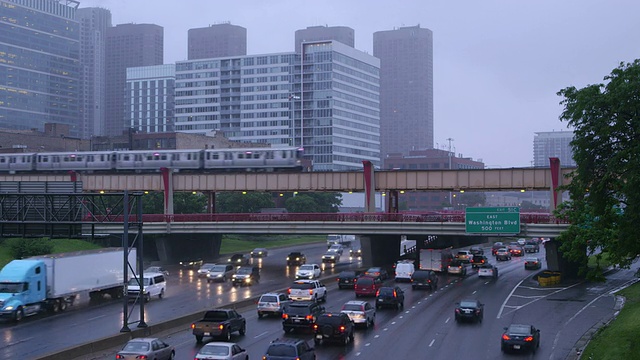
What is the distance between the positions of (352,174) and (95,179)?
30394 millimetres

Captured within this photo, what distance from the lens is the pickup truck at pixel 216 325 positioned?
33.8 metres

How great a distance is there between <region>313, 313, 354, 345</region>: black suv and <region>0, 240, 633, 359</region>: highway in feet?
1.62

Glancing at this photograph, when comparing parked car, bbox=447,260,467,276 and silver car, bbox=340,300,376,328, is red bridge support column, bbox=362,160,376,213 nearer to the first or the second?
parked car, bbox=447,260,467,276

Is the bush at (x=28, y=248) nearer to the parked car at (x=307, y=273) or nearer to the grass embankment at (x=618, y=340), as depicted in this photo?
the parked car at (x=307, y=273)

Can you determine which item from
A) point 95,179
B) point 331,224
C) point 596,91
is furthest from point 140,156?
point 596,91

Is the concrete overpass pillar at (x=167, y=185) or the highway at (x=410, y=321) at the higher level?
the concrete overpass pillar at (x=167, y=185)

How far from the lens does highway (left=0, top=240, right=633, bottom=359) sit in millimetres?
32781

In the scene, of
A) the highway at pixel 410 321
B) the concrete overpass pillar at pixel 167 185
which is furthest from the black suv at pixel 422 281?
the concrete overpass pillar at pixel 167 185

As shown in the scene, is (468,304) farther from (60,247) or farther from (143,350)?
(60,247)

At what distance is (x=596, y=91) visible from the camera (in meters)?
29.1

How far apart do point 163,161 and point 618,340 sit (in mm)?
64351

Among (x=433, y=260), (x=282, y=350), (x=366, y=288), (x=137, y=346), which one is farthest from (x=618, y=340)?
(x=433, y=260)

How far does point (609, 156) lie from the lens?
2933cm

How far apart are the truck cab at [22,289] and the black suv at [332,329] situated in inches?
751
